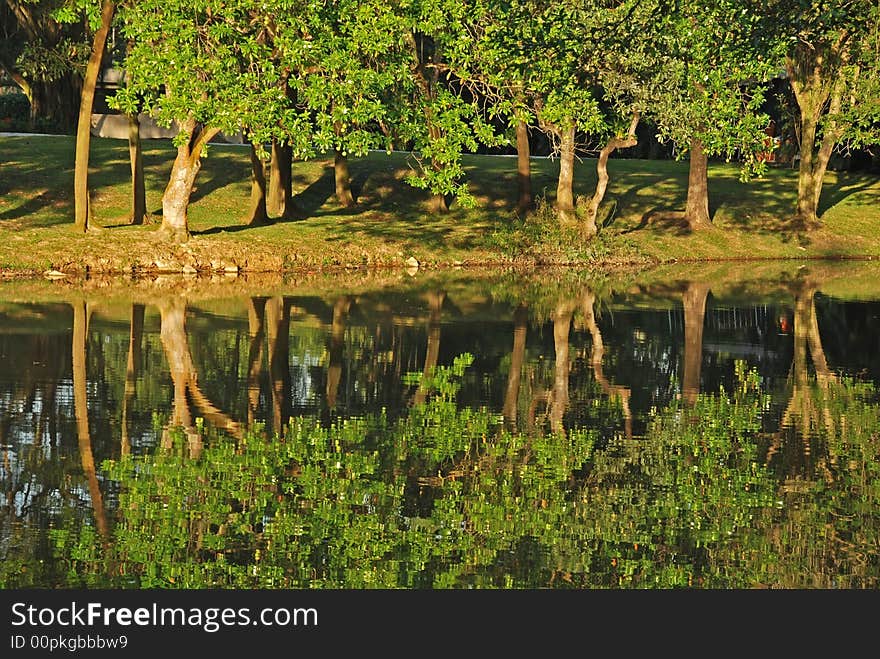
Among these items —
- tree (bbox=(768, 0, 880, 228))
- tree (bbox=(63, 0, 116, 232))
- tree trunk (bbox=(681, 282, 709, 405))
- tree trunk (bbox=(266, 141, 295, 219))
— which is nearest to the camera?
tree trunk (bbox=(681, 282, 709, 405))

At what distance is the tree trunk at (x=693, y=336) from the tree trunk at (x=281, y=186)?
13449mm

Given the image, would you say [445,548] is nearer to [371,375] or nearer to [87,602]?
[87,602]

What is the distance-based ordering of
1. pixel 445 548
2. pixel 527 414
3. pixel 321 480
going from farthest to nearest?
pixel 527 414, pixel 321 480, pixel 445 548

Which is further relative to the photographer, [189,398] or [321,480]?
[189,398]

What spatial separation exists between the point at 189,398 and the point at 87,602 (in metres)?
8.80

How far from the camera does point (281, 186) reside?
46.4 m

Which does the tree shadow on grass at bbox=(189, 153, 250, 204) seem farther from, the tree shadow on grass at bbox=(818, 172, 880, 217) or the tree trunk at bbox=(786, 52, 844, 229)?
the tree shadow on grass at bbox=(818, 172, 880, 217)

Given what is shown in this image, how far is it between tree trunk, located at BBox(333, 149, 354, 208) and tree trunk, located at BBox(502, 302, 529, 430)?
57.3ft

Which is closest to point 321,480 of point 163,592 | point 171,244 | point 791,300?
point 163,592

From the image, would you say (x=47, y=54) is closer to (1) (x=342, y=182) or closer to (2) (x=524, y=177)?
(1) (x=342, y=182)

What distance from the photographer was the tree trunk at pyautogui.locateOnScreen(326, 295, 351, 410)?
19.9 metres

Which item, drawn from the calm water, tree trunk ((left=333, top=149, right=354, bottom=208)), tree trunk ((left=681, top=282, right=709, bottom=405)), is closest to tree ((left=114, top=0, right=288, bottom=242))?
the calm water

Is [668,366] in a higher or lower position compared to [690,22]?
lower

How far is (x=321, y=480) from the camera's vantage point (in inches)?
556
